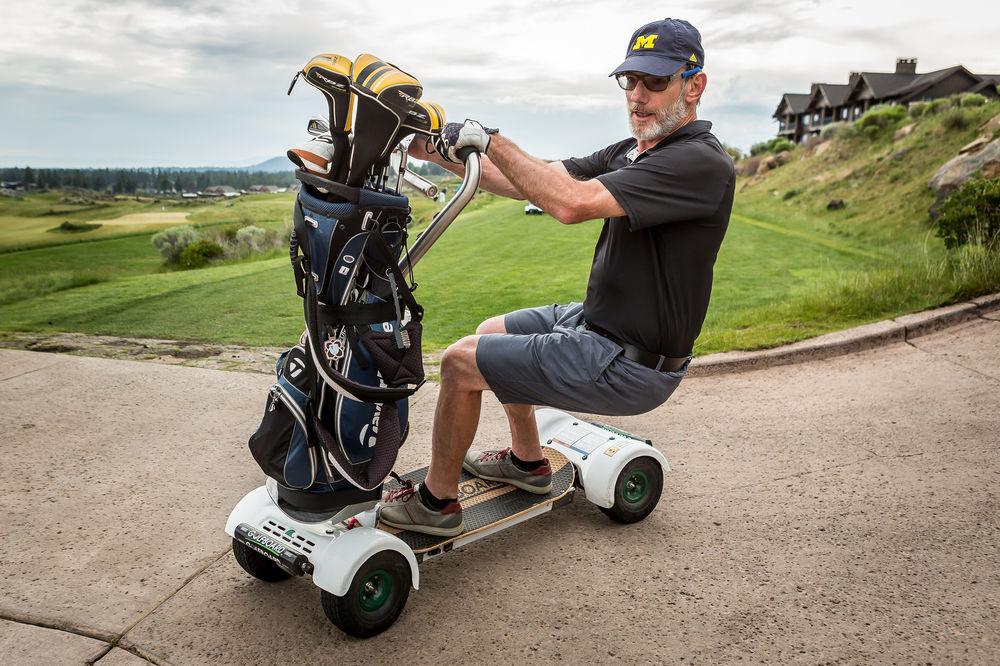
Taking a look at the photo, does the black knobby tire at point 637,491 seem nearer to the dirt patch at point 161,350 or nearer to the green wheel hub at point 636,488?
the green wheel hub at point 636,488

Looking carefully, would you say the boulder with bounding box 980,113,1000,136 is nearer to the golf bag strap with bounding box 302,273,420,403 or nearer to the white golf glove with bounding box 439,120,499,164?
the white golf glove with bounding box 439,120,499,164

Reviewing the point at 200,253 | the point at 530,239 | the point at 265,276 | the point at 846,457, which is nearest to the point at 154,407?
the point at 846,457

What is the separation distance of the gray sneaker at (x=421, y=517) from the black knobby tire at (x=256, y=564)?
51cm

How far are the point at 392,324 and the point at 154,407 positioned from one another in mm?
3298

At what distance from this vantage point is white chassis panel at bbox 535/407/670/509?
3.76 m

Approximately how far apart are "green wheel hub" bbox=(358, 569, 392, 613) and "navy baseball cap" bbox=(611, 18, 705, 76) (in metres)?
2.28

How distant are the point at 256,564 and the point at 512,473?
126 cm

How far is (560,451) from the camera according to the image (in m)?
4.17

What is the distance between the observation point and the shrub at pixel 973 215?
7.93 metres

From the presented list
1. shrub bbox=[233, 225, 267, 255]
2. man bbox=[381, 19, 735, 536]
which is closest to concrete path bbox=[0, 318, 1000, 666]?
man bbox=[381, 19, 735, 536]

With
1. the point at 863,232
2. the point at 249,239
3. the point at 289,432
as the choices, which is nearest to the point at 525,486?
the point at 289,432

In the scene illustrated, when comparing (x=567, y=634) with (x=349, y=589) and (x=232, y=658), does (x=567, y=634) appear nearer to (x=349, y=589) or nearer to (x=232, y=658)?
(x=349, y=589)

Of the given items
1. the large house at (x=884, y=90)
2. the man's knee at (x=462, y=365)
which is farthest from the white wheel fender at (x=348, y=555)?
the large house at (x=884, y=90)

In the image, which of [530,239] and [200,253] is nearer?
[200,253]
